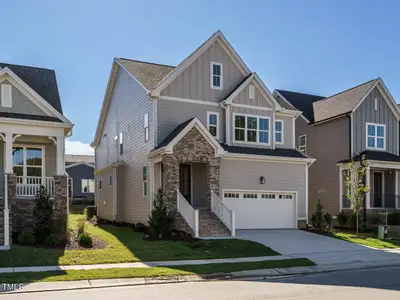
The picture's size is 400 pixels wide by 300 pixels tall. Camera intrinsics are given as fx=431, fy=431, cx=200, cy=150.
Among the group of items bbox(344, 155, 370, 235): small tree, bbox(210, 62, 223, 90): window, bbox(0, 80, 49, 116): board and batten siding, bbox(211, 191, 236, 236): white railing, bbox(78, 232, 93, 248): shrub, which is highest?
bbox(210, 62, 223, 90): window

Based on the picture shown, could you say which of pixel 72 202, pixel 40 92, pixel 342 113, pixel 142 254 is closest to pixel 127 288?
pixel 142 254

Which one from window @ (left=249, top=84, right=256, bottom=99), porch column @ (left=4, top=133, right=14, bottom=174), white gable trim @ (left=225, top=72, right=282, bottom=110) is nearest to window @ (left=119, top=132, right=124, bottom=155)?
white gable trim @ (left=225, top=72, right=282, bottom=110)

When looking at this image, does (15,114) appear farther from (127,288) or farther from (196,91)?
(127,288)

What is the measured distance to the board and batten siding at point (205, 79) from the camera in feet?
75.7

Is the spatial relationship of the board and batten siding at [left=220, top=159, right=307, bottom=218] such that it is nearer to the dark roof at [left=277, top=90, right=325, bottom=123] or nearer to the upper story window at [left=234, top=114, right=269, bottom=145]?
the upper story window at [left=234, top=114, right=269, bottom=145]

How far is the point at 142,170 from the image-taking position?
934 inches

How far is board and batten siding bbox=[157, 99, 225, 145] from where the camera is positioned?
22.3 meters

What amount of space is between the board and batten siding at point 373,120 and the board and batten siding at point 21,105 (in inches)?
749

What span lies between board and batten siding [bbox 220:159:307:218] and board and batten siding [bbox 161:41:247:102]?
A: 3988 mm

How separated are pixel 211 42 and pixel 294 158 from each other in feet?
26.3

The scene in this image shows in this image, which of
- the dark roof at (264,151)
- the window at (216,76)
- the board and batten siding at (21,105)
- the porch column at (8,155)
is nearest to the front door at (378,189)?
the dark roof at (264,151)

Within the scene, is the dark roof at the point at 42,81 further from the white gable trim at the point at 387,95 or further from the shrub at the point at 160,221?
the white gable trim at the point at 387,95

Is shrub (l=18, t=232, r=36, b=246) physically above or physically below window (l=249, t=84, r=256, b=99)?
below

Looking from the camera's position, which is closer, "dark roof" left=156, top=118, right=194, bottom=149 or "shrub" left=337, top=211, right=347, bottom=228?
"dark roof" left=156, top=118, right=194, bottom=149
